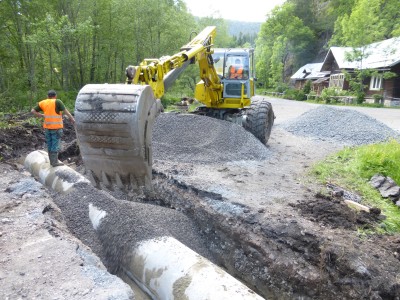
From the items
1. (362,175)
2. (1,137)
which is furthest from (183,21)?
(362,175)

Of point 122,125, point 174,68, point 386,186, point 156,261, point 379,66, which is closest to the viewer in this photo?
point 156,261

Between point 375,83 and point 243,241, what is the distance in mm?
30051

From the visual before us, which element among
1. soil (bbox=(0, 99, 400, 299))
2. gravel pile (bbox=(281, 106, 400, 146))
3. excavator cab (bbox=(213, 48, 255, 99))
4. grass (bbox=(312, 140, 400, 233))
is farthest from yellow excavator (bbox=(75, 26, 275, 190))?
gravel pile (bbox=(281, 106, 400, 146))

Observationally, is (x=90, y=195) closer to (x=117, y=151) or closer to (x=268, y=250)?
(x=117, y=151)

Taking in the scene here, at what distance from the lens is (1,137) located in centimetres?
870

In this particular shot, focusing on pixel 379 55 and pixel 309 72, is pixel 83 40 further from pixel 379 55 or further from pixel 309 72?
pixel 309 72

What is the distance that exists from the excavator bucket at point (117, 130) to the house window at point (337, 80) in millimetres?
34823

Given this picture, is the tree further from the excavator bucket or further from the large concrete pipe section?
the excavator bucket

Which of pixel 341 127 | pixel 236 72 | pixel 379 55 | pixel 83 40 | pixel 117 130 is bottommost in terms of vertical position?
pixel 341 127

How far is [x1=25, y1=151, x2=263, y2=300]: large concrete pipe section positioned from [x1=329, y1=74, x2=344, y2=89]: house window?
113ft

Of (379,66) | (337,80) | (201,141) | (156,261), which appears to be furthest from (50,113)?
(337,80)

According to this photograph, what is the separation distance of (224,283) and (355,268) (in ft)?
5.47

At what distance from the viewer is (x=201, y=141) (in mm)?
7824

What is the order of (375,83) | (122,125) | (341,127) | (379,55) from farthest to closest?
(379,55) < (375,83) < (341,127) < (122,125)
